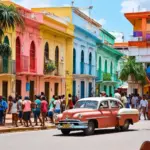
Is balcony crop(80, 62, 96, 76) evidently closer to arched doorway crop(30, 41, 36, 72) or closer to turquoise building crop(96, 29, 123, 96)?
turquoise building crop(96, 29, 123, 96)

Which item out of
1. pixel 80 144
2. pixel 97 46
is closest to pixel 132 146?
pixel 80 144

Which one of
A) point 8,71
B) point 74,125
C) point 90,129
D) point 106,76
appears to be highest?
point 106,76

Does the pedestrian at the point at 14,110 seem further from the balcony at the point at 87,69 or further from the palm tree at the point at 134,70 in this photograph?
the palm tree at the point at 134,70

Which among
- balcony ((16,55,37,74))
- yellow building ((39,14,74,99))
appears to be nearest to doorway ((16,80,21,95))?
balcony ((16,55,37,74))

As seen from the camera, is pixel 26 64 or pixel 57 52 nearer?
pixel 26 64

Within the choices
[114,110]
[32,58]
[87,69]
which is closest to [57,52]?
[32,58]

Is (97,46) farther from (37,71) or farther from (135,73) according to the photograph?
(37,71)

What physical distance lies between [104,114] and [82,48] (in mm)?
28601

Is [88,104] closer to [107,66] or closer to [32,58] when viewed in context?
[32,58]

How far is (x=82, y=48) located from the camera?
4866 cm

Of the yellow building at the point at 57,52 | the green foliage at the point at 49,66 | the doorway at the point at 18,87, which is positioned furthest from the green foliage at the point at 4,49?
the green foliage at the point at 49,66

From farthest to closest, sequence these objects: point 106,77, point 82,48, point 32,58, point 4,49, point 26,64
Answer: point 106,77, point 82,48, point 32,58, point 26,64, point 4,49

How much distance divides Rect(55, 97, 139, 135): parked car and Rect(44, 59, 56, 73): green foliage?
17017 millimetres

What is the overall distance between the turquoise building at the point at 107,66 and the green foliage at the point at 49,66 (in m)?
15.2
